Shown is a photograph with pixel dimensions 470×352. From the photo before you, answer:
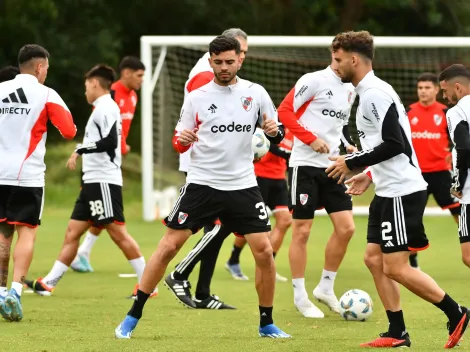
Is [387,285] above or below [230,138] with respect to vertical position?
below

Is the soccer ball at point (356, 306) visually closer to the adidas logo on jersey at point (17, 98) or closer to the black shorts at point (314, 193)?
the black shorts at point (314, 193)

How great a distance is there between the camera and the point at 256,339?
6711 mm

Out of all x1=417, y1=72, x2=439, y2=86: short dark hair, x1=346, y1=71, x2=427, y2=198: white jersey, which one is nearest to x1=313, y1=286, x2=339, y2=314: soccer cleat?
x1=346, y1=71, x2=427, y2=198: white jersey

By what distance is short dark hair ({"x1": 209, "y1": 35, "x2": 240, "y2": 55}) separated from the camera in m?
6.56

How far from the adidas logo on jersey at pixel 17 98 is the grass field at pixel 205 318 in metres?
1.64

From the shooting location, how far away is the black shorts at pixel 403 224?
6.32 meters

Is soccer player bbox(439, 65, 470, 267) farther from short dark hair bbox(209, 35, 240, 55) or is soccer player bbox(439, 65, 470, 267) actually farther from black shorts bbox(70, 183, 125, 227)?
black shorts bbox(70, 183, 125, 227)

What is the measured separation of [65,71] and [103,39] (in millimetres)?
1253

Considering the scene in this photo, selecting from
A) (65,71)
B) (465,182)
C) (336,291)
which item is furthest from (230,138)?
(65,71)

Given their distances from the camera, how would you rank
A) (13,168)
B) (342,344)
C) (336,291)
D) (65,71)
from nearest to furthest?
1. (342,344)
2. (13,168)
3. (336,291)
4. (65,71)

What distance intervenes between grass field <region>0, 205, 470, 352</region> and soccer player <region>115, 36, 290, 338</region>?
36 cm

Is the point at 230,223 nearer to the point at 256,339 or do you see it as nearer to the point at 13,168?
the point at 256,339

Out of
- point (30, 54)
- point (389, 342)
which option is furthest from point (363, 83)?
point (30, 54)

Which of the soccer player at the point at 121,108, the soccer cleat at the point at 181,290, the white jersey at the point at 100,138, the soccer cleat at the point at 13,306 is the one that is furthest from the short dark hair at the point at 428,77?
the soccer cleat at the point at 13,306
